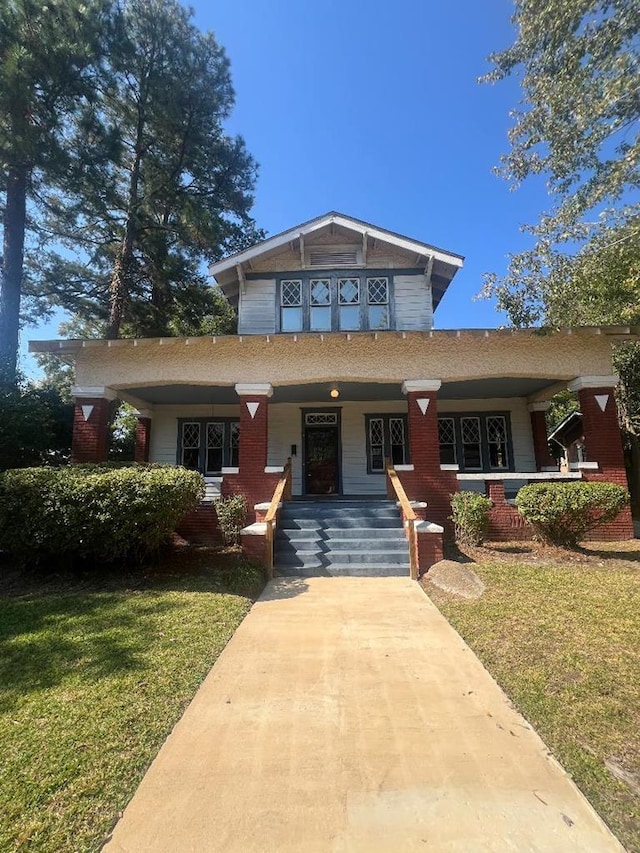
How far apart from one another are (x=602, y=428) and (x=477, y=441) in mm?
3552

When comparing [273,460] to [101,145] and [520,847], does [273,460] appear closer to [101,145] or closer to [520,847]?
[520,847]

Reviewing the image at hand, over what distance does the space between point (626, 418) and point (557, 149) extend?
37.0 ft

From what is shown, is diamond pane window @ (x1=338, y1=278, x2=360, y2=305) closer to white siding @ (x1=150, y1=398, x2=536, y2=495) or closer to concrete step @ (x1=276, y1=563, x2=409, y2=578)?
white siding @ (x1=150, y1=398, x2=536, y2=495)

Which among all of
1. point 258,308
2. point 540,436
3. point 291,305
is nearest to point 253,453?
point 258,308

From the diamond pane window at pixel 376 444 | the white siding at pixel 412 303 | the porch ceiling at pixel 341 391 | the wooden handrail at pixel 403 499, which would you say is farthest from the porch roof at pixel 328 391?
the wooden handrail at pixel 403 499

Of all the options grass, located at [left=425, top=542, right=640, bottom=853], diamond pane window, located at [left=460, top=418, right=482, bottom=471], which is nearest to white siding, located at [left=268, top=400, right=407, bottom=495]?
diamond pane window, located at [left=460, top=418, right=482, bottom=471]

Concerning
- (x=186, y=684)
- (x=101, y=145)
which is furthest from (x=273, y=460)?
(x=101, y=145)

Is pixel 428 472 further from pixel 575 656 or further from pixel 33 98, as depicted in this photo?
pixel 33 98

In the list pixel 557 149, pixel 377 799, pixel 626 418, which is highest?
pixel 557 149

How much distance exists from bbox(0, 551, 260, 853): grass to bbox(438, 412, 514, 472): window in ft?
26.6

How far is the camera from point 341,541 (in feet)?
25.9

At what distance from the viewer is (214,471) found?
12766mm

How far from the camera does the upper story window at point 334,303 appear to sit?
11375 millimetres

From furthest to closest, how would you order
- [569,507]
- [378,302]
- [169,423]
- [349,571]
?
1. [169,423]
2. [378,302]
3. [569,507]
4. [349,571]
